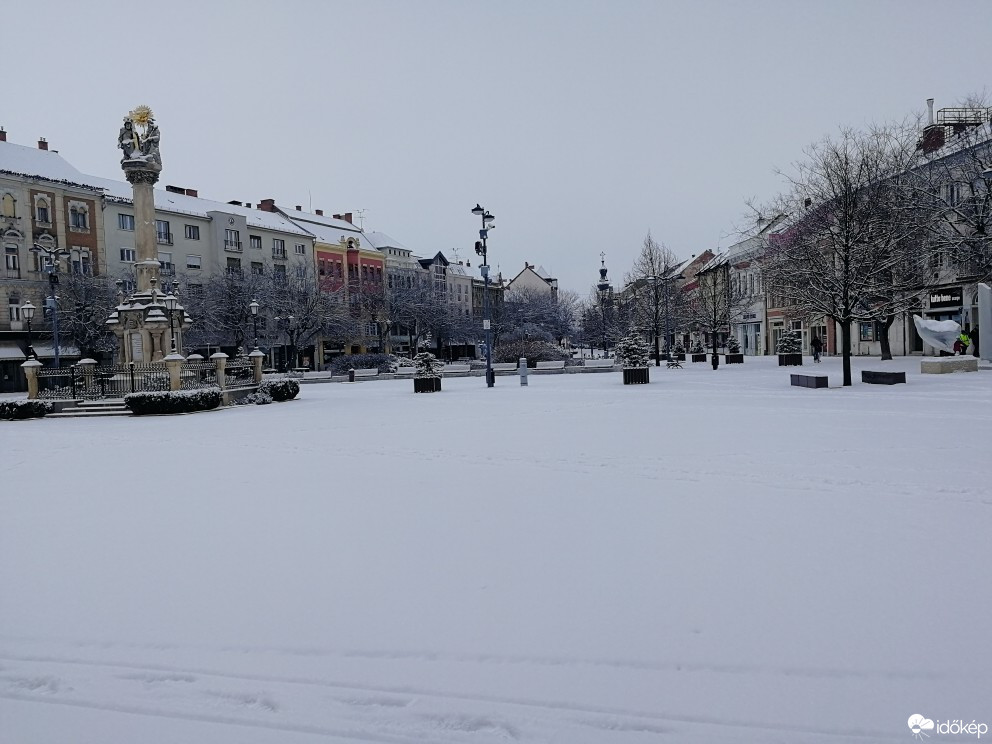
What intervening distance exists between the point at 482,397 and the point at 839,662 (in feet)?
63.2

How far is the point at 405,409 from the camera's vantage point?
19.3m

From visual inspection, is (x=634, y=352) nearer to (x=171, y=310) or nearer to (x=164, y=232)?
(x=171, y=310)

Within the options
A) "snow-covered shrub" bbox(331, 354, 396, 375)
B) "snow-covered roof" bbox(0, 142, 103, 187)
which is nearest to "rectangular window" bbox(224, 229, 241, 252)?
"snow-covered roof" bbox(0, 142, 103, 187)

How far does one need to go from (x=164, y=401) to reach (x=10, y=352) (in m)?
26.1

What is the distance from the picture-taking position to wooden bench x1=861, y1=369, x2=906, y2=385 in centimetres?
2191

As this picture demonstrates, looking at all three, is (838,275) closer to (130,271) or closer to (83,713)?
(83,713)

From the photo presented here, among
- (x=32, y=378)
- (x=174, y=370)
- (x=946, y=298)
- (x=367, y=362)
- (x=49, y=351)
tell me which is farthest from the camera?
(x=367, y=362)

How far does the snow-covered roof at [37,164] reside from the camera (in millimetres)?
44250

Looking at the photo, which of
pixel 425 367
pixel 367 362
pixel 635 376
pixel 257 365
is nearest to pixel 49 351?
pixel 367 362

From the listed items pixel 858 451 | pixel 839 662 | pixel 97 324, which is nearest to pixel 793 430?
pixel 858 451

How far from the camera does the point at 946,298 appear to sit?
39.8 m

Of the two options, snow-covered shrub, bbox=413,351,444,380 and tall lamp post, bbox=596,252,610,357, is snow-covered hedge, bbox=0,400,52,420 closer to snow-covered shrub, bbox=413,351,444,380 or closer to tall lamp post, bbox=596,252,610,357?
snow-covered shrub, bbox=413,351,444,380

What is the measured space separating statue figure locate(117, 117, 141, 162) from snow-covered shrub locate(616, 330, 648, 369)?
19.4 metres

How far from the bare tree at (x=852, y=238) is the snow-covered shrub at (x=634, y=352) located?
6053mm
